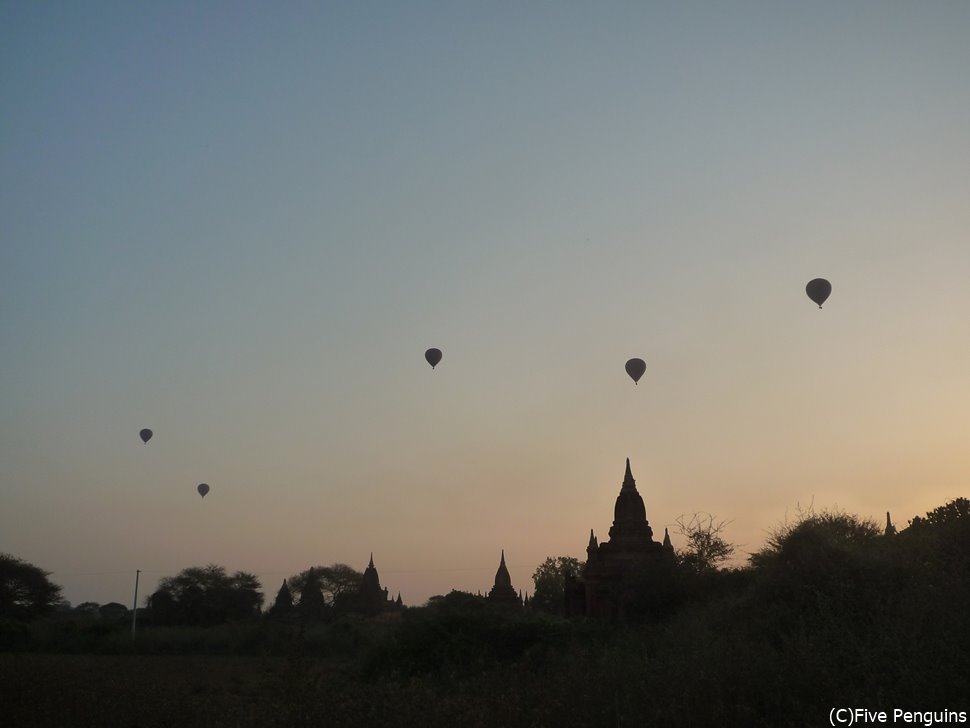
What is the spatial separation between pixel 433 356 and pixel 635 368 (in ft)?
25.8

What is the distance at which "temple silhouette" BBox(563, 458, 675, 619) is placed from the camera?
34625mm

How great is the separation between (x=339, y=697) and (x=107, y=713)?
13.5 ft

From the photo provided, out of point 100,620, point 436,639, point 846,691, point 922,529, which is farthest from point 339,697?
point 100,620

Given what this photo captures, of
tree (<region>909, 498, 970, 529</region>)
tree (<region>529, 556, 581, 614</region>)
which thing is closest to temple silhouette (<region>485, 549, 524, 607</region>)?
tree (<region>529, 556, 581, 614</region>)

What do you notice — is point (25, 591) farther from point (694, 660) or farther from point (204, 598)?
point (694, 660)

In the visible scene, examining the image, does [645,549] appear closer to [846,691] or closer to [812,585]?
[812,585]

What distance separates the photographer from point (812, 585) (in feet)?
65.8

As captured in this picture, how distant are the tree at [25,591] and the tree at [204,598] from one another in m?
9.65

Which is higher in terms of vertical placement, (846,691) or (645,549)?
(645,549)

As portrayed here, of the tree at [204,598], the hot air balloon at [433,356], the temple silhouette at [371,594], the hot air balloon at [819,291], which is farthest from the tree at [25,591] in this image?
the hot air balloon at [819,291]

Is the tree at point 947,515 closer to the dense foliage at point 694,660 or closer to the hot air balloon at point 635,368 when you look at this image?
the dense foliage at point 694,660

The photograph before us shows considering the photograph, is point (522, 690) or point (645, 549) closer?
point (522, 690)

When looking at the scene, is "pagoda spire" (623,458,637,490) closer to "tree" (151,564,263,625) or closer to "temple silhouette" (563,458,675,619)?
"temple silhouette" (563,458,675,619)

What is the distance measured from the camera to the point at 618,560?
36312mm
